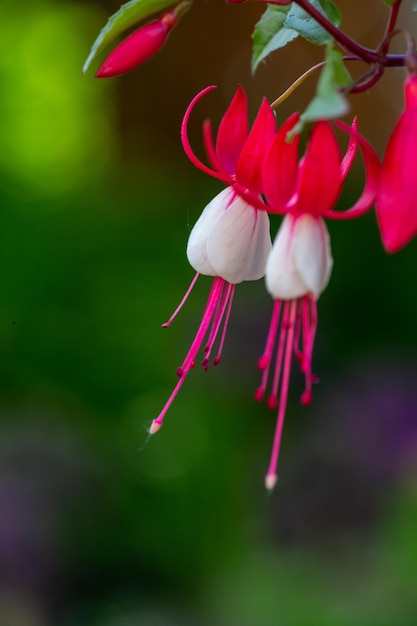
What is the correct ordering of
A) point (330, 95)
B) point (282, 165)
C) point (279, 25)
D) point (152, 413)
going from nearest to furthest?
point (330, 95)
point (282, 165)
point (279, 25)
point (152, 413)

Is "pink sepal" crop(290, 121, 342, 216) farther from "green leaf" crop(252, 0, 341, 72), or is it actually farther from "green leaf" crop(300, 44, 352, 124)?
"green leaf" crop(252, 0, 341, 72)

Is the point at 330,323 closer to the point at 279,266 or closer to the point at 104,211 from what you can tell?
the point at 104,211

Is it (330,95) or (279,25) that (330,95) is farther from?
(279,25)

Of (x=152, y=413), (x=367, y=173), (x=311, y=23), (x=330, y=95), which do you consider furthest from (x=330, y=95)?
(x=152, y=413)

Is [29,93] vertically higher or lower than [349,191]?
higher

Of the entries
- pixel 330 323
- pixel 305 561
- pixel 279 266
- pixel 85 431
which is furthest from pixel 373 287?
pixel 279 266


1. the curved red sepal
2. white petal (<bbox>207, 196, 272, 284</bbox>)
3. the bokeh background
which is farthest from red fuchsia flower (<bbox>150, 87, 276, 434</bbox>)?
the bokeh background

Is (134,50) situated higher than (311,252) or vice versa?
(134,50)

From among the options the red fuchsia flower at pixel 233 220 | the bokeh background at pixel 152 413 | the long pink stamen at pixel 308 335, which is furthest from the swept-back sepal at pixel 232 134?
the bokeh background at pixel 152 413

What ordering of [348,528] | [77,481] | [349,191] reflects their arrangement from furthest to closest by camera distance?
[349,191], [77,481], [348,528]
